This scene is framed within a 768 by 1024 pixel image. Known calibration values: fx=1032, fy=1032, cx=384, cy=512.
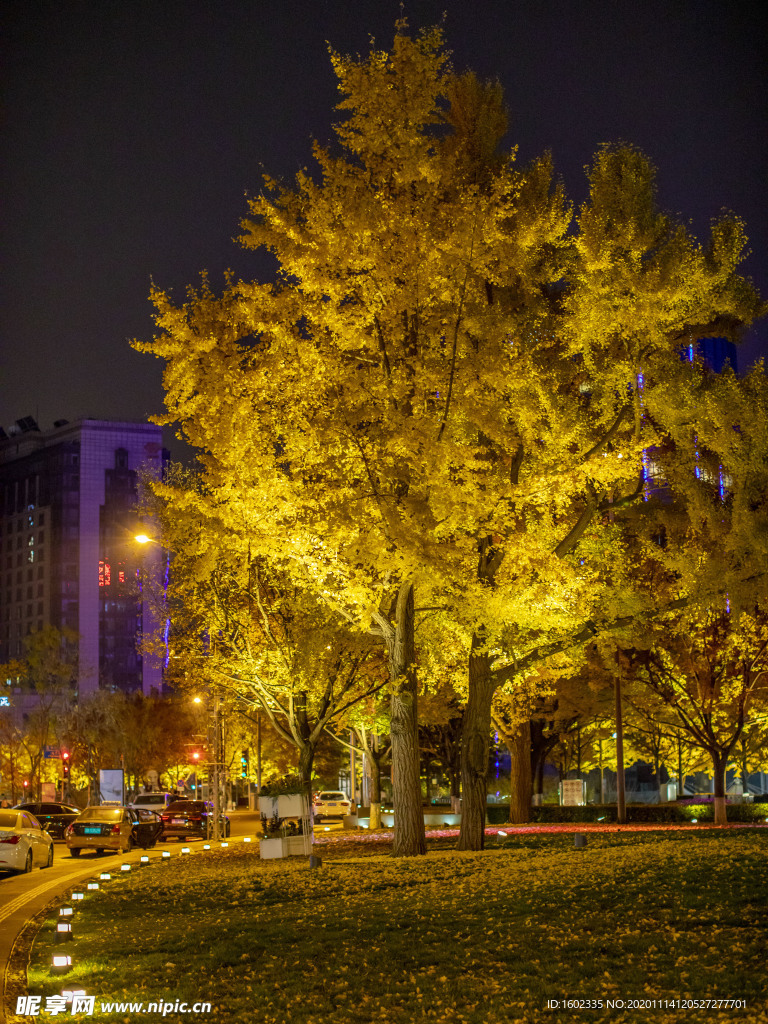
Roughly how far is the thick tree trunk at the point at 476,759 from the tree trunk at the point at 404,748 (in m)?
1.64

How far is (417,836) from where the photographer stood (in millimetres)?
19047

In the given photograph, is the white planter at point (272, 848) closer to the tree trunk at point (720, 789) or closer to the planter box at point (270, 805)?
the planter box at point (270, 805)

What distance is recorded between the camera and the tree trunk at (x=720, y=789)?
30.2 metres

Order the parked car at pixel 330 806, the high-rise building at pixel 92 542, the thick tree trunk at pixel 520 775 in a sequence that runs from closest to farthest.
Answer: the thick tree trunk at pixel 520 775 < the parked car at pixel 330 806 < the high-rise building at pixel 92 542

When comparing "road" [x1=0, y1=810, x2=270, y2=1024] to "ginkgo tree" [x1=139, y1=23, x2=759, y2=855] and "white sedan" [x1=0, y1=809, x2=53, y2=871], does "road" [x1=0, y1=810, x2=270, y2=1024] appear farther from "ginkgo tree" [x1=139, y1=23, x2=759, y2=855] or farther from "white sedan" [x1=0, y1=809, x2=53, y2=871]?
"ginkgo tree" [x1=139, y1=23, x2=759, y2=855]

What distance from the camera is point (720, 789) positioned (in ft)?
103

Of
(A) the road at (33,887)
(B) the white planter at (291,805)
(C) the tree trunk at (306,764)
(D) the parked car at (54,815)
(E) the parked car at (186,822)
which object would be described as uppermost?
(C) the tree trunk at (306,764)

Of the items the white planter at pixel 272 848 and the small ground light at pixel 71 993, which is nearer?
the small ground light at pixel 71 993

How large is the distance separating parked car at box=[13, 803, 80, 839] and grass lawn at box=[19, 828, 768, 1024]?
80.9 ft

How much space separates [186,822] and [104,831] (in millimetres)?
9341

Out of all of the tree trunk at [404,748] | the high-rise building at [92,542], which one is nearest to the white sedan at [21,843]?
the tree trunk at [404,748]

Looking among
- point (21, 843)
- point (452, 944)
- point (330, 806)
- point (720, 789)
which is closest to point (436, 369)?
point (452, 944)

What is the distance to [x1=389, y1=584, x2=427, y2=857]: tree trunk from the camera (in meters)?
18.9

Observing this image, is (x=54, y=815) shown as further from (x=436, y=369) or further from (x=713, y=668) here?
(x=436, y=369)
